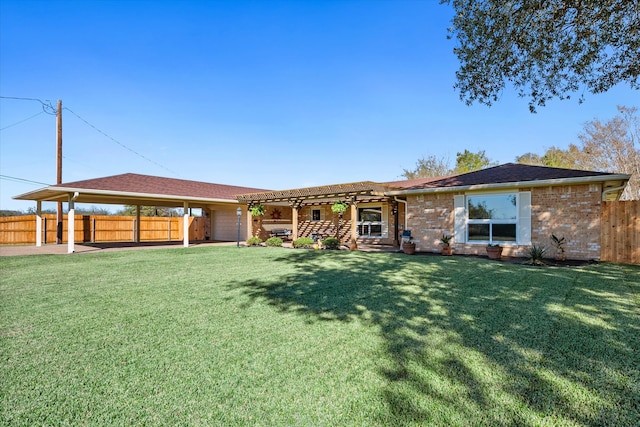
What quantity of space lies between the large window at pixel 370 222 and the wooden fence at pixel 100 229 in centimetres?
1164

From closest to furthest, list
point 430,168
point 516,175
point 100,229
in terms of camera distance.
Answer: point 516,175 < point 100,229 < point 430,168

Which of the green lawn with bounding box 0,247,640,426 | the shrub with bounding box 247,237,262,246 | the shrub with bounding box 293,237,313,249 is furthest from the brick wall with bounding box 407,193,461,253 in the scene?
the shrub with bounding box 247,237,262,246

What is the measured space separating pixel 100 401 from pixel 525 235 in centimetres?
1070

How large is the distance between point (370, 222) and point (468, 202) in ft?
19.3

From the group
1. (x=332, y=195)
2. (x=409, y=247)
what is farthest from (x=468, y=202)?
(x=332, y=195)

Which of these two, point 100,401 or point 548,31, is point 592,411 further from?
point 548,31

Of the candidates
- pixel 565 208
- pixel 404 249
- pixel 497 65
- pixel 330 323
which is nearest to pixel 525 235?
pixel 565 208

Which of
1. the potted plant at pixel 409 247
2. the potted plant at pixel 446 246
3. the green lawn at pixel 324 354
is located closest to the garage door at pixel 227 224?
the potted plant at pixel 409 247

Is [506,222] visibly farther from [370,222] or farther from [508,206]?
[370,222]

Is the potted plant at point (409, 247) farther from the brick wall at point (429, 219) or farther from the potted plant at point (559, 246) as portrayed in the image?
the potted plant at point (559, 246)

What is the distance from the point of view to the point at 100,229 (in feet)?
61.7

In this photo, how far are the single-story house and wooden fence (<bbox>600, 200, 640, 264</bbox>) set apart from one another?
18cm

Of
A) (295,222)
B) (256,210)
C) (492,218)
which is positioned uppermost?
(256,210)

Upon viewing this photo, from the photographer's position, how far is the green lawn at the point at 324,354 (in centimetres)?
211
